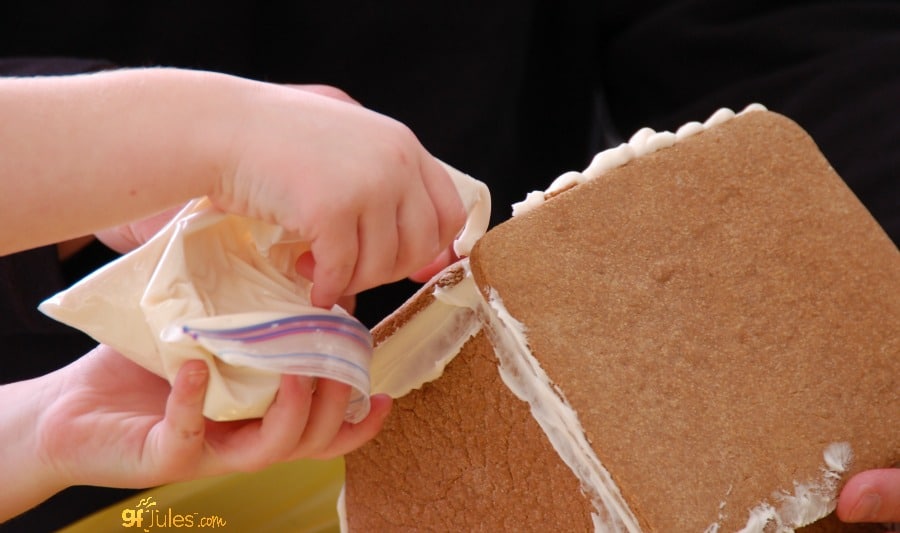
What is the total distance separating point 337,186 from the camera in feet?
1.86

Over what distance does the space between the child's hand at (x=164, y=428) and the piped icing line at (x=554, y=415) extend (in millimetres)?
99

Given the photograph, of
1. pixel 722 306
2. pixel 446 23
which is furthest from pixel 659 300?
pixel 446 23

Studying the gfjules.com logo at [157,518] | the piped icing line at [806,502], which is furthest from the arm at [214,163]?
the gfjules.com logo at [157,518]

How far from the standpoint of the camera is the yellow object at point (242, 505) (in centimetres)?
105

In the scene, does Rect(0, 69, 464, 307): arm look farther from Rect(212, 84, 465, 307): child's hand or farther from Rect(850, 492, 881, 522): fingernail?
Rect(850, 492, 881, 522): fingernail

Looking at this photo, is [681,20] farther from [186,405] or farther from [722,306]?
[186,405]

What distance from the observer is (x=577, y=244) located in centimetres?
65

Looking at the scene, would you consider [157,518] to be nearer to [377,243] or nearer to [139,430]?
[139,430]

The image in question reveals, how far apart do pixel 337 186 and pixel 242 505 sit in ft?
2.11

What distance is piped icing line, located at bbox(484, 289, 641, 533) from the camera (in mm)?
622

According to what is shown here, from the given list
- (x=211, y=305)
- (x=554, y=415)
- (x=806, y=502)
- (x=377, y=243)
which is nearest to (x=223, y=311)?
(x=211, y=305)

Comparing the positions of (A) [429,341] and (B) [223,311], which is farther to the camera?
(A) [429,341]

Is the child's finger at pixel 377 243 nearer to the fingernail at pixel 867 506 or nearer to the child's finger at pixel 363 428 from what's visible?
the child's finger at pixel 363 428

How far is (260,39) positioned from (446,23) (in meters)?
0.23
